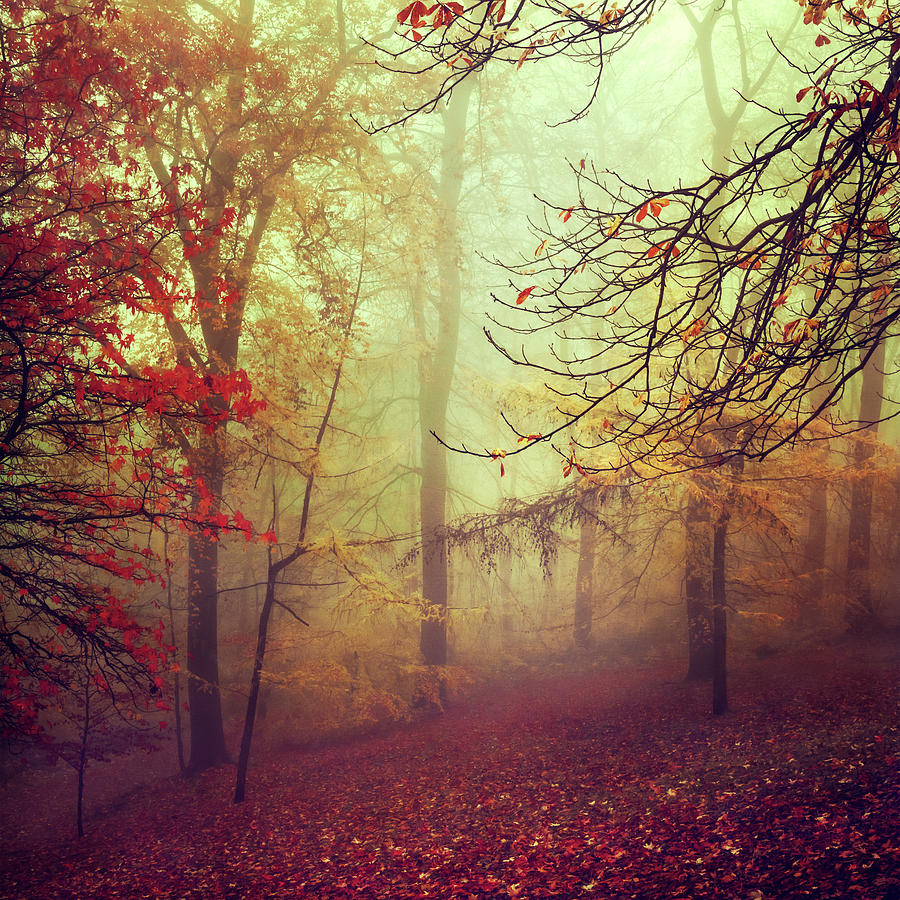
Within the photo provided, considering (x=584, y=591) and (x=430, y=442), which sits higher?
(x=430, y=442)

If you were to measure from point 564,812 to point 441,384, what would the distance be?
9348mm

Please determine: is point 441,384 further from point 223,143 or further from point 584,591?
point 584,591

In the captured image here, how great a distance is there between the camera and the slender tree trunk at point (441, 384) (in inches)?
521

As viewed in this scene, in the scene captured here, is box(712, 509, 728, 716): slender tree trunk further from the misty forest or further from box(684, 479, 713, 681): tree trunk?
box(684, 479, 713, 681): tree trunk

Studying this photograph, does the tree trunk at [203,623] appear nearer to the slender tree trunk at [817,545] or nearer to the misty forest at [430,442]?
the misty forest at [430,442]

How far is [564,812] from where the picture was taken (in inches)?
252

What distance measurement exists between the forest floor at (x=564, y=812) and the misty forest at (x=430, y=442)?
0.06 m

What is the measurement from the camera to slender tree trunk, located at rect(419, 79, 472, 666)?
13.2 metres

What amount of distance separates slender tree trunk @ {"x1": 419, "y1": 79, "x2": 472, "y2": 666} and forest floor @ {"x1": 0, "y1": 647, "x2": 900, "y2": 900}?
2.48 meters

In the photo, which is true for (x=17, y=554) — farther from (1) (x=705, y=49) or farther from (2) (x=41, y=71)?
(1) (x=705, y=49)

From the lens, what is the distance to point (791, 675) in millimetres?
10859

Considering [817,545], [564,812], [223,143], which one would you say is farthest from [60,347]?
[817,545]

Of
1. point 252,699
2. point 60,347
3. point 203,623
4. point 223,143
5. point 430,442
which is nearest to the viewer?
point 60,347

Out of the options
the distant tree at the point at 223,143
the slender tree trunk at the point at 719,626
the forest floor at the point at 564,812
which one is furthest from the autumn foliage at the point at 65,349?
the slender tree trunk at the point at 719,626
